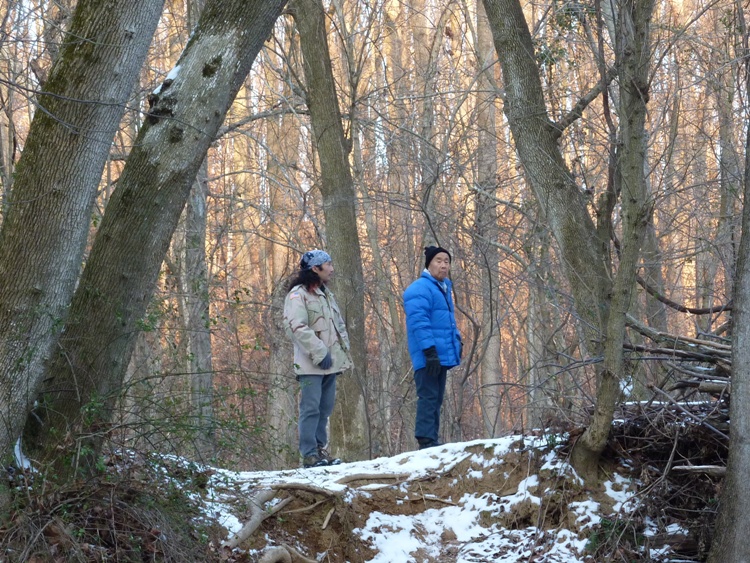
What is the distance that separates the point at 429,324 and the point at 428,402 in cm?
67

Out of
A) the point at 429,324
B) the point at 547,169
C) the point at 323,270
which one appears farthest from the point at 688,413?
the point at 323,270

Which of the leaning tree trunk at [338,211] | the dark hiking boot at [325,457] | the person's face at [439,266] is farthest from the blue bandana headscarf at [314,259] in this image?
the leaning tree trunk at [338,211]

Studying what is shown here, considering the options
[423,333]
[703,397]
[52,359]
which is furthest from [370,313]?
[52,359]

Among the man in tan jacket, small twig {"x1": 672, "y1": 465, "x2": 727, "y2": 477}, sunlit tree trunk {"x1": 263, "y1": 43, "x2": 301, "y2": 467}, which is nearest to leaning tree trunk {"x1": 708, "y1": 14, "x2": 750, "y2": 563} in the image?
small twig {"x1": 672, "y1": 465, "x2": 727, "y2": 477}

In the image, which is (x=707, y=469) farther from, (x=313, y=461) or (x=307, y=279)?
(x=307, y=279)

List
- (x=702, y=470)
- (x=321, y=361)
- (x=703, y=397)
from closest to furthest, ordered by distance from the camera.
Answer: (x=702, y=470) → (x=703, y=397) → (x=321, y=361)

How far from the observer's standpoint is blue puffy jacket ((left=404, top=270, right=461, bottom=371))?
6.81 meters

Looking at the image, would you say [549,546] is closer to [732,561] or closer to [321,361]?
[732,561]

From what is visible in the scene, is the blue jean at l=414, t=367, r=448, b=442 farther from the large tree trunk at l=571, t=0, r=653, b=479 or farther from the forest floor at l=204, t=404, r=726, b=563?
the large tree trunk at l=571, t=0, r=653, b=479

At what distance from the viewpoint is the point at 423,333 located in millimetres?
6789

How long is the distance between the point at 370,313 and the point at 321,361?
13.5m

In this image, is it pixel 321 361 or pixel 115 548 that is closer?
pixel 115 548

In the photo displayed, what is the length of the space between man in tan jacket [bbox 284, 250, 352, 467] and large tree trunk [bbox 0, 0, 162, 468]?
269cm

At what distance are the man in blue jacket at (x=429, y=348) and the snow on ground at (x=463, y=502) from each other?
68 centimetres
